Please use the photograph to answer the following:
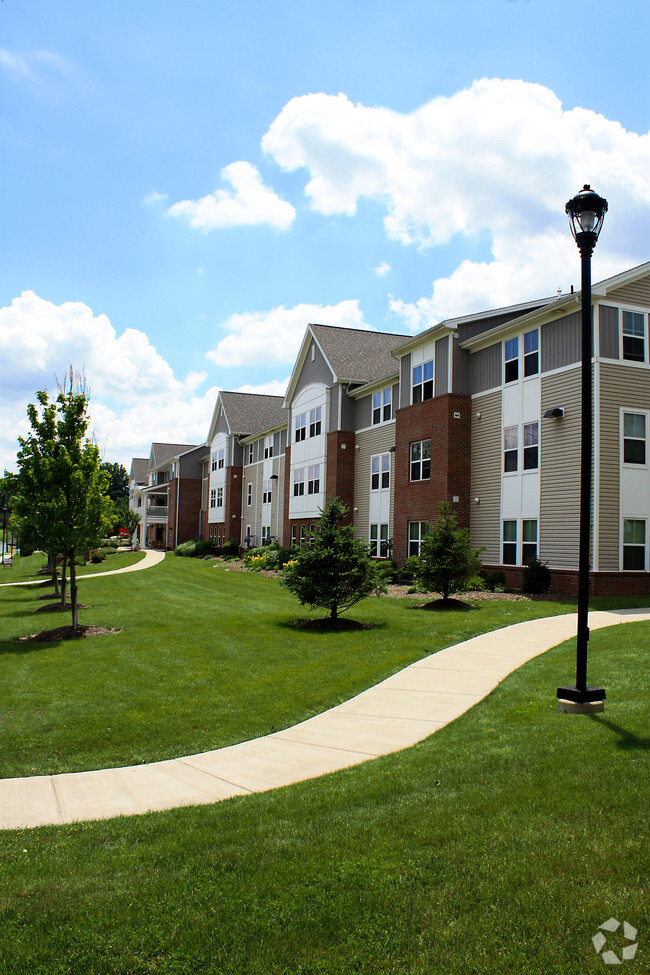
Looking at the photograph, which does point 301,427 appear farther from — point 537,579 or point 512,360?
point 537,579

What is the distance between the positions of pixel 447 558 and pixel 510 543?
5560 mm

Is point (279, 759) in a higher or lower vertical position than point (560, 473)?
lower

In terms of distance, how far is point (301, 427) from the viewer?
3775 centimetres

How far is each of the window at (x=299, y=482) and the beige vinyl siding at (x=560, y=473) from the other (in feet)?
59.1

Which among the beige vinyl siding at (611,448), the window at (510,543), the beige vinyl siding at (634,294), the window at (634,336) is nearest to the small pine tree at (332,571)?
the beige vinyl siding at (611,448)

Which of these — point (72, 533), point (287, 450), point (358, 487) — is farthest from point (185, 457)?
point (72, 533)

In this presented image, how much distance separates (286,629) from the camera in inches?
577

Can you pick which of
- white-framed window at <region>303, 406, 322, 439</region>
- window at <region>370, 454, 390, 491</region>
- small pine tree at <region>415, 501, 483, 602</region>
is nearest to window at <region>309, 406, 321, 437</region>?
white-framed window at <region>303, 406, 322, 439</region>

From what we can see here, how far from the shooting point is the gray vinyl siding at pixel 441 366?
976 inches

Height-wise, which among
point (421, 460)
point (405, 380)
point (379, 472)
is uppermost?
point (405, 380)

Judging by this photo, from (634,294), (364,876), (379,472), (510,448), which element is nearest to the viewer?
(364,876)

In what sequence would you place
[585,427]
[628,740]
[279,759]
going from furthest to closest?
[585,427]
[279,759]
[628,740]

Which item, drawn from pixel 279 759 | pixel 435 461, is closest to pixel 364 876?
pixel 279 759

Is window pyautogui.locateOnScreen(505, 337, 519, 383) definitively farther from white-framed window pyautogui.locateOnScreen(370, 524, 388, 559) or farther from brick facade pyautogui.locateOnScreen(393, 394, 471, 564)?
white-framed window pyautogui.locateOnScreen(370, 524, 388, 559)
